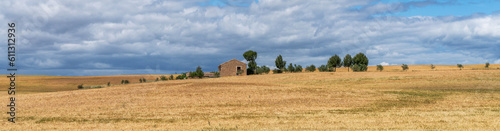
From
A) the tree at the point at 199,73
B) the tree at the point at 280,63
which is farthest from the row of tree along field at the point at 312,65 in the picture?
the tree at the point at 199,73

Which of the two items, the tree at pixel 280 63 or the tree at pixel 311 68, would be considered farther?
the tree at pixel 280 63

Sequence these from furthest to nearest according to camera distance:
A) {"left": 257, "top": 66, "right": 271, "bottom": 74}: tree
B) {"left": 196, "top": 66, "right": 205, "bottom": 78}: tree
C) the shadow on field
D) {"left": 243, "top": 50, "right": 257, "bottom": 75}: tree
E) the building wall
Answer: {"left": 243, "top": 50, "right": 257, "bottom": 75}: tree → {"left": 257, "top": 66, "right": 271, "bottom": 74}: tree → the building wall → {"left": 196, "top": 66, "right": 205, "bottom": 78}: tree → the shadow on field

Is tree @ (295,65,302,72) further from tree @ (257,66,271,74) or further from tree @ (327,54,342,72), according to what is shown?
tree @ (327,54,342,72)

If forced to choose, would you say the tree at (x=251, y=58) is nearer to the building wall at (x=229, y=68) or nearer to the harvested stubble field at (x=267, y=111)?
the building wall at (x=229, y=68)

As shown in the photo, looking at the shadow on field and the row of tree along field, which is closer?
the shadow on field

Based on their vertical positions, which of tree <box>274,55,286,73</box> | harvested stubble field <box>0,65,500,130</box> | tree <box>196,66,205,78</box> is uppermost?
tree <box>274,55,286,73</box>

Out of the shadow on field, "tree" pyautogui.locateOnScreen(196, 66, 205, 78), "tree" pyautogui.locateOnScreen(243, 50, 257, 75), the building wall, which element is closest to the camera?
the shadow on field

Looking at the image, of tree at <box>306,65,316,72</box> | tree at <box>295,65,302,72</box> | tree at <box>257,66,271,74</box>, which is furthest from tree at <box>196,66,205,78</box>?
tree at <box>306,65,316,72</box>

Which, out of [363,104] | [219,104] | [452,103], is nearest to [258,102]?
[219,104]

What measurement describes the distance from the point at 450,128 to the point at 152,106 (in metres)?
22.4

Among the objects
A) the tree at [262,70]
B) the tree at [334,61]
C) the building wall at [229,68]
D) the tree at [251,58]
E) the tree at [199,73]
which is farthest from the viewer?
the tree at [334,61]

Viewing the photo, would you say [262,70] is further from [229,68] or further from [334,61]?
[334,61]

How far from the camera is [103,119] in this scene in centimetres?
2619

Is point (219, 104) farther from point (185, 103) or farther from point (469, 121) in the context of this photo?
point (469, 121)
